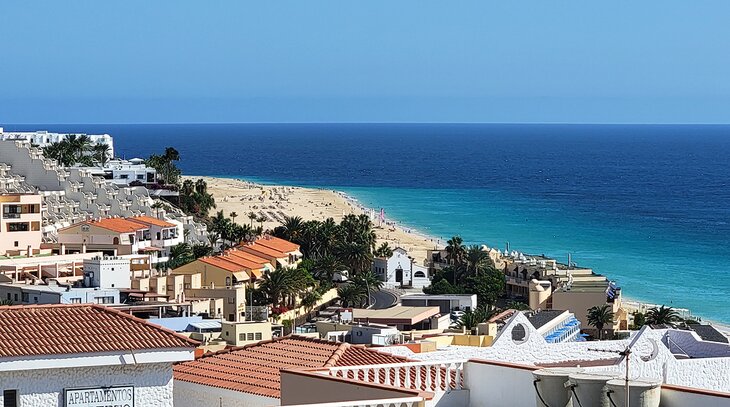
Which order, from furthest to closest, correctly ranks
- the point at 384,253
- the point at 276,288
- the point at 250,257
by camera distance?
1. the point at 384,253
2. the point at 250,257
3. the point at 276,288

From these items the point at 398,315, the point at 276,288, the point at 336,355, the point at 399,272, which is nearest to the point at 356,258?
the point at 399,272

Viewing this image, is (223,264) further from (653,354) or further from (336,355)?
(653,354)

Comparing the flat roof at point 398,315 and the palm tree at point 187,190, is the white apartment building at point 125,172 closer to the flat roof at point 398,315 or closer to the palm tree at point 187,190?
the palm tree at point 187,190

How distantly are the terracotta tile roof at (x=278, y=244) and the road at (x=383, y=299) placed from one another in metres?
6.68

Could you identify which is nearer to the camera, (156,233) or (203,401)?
(203,401)

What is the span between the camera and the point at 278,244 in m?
74.0

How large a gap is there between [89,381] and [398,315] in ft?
122

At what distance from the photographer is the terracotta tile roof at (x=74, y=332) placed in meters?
14.1

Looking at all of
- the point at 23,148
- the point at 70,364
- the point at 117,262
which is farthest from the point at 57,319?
the point at 23,148

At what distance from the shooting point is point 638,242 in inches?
4688

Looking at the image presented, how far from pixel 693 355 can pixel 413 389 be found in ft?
26.1

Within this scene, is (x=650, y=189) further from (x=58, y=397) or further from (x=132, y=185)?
(x=58, y=397)

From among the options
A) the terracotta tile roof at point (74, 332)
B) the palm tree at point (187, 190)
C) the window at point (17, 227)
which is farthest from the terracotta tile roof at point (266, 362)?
the palm tree at point (187, 190)

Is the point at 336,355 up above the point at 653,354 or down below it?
below
